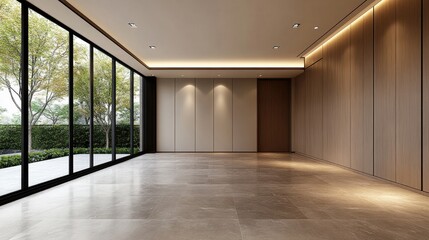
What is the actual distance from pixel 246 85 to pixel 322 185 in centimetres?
805

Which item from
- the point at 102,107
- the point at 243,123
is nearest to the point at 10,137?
the point at 102,107

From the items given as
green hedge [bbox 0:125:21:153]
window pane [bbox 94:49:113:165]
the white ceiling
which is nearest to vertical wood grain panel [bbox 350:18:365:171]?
the white ceiling

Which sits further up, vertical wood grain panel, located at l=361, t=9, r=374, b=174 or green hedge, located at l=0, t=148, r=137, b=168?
vertical wood grain panel, located at l=361, t=9, r=374, b=174

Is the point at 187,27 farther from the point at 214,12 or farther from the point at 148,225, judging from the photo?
the point at 148,225

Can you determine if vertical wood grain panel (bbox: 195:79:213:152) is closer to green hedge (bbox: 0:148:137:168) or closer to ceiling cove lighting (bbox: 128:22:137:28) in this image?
green hedge (bbox: 0:148:137:168)

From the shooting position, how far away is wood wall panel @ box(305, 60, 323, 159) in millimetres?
9562

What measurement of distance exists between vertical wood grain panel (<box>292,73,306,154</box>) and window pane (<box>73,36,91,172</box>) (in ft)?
28.2

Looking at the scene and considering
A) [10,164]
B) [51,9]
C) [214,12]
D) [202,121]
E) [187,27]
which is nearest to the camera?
[10,164]

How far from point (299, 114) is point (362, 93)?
5.27 metres

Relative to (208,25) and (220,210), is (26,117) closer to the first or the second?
(220,210)

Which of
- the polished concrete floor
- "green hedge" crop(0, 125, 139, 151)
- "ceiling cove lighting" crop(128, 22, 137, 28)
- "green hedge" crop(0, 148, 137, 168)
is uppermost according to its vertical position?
"ceiling cove lighting" crop(128, 22, 137, 28)

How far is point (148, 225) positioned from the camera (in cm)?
337

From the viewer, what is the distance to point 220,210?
396 centimetres

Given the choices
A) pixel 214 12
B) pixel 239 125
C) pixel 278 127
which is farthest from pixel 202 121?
pixel 214 12
